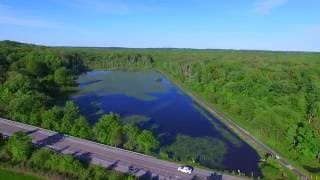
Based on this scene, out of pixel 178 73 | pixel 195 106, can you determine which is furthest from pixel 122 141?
pixel 178 73

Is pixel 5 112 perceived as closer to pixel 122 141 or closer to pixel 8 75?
pixel 122 141

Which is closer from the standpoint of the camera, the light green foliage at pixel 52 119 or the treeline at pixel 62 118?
the treeline at pixel 62 118

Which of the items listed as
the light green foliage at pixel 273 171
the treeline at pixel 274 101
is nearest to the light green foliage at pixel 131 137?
the light green foliage at pixel 273 171

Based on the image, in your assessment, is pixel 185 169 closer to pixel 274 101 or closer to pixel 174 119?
pixel 174 119

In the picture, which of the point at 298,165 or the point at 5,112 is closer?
the point at 298,165

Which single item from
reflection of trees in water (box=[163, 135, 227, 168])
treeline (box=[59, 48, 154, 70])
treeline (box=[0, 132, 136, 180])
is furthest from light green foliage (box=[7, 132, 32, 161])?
treeline (box=[59, 48, 154, 70])

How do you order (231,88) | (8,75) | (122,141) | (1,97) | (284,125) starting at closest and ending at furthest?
(122,141) → (284,125) → (1,97) → (231,88) → (8,75)

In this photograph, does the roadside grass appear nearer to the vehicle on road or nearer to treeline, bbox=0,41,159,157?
treeline, bbox=0,41,159,157

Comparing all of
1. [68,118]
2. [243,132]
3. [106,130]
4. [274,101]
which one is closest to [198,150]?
[106,130]

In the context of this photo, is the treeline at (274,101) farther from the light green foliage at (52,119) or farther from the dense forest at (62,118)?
the light green foliage at (52,119)
